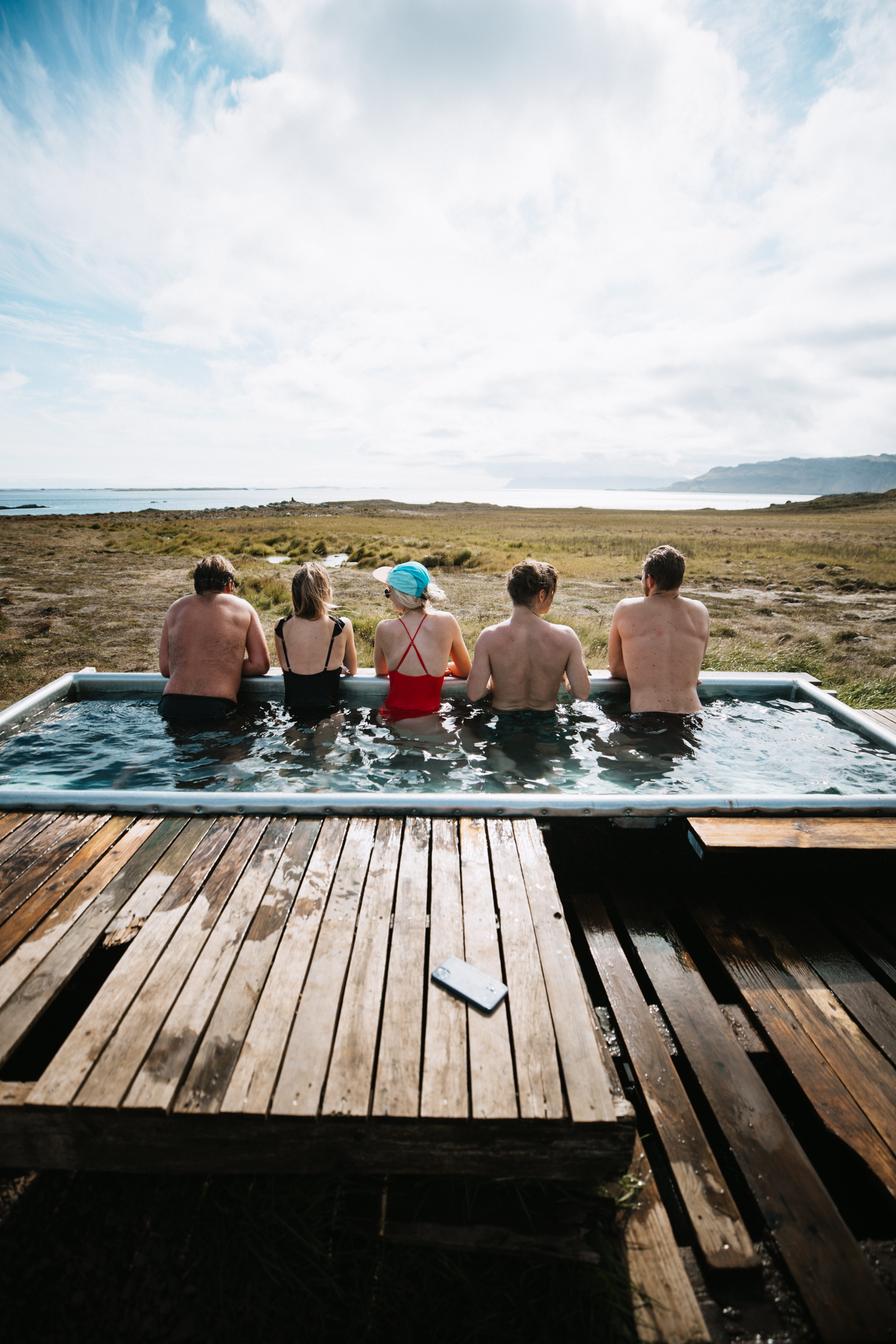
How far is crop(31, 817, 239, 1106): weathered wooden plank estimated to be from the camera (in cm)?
172

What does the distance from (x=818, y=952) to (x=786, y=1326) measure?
59.0 inches

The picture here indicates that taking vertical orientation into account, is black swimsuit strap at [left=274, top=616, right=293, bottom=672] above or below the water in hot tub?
above

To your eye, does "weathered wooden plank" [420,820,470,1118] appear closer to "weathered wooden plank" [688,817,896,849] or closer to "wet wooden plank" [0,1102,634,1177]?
"wet wooden plank" [0,1102,634,1177]

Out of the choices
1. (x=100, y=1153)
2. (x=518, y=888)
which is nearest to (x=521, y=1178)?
(x=518, y=888)

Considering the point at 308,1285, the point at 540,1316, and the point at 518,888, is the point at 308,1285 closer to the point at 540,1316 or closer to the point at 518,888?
the point at 540,1316

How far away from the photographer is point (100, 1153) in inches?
67.7

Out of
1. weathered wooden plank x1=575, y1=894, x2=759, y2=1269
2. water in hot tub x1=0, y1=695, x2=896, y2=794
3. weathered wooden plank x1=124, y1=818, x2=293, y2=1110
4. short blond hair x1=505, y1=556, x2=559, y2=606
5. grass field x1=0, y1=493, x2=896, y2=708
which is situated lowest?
grass field x1=0, y1=493, x2=896, y2=708

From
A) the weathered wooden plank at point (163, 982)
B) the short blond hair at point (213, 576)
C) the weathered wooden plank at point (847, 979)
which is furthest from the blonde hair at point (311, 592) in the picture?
the weathered wooden plank at point (847, 979)

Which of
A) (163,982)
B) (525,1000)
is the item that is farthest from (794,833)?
(163,982)

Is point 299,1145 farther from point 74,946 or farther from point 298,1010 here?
point 74,946

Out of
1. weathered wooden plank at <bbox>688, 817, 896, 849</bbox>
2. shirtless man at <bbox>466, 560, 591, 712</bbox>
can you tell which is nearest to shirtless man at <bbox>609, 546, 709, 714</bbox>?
shirtless man at <bbox>466, 560, 591, 712</bbox>

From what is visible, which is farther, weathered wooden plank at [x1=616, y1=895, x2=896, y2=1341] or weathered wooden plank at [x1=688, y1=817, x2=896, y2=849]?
weathered wooden plank at [x1=688, y1=817, x2=896, y2=849]

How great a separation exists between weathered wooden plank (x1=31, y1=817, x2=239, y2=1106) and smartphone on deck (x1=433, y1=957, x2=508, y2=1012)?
3.25 feet

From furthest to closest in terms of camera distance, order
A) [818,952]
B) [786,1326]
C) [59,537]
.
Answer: [59,537] → [818,952] → [786,1326]
